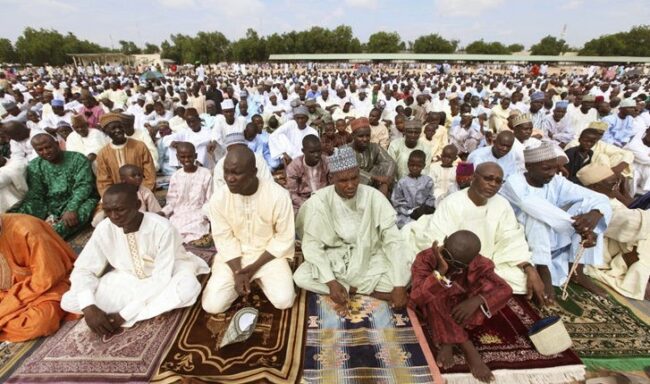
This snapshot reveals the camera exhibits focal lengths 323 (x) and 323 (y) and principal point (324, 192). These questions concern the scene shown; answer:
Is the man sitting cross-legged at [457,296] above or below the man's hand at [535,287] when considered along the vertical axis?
above

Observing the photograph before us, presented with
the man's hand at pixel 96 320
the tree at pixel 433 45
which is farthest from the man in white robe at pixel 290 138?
the tree at pixel 433 45

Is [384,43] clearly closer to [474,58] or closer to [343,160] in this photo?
[474,58]

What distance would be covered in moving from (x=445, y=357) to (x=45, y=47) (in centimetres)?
7307

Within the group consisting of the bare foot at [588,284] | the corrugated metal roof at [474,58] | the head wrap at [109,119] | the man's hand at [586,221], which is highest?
the corrugated metal roof at [474,58]

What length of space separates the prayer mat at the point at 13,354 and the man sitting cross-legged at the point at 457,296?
3144 mm

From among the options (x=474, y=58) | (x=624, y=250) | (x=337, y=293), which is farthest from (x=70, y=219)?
(x=474, y=58)

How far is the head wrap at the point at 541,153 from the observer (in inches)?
127

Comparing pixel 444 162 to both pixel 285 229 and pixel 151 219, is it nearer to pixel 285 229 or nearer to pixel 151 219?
pixel 285 229

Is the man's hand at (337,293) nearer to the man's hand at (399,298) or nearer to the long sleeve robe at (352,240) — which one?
the long sleeve robe at (352,240)

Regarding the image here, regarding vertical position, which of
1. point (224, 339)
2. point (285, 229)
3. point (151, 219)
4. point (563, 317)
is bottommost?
point (563, 317)

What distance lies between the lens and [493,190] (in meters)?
2.90

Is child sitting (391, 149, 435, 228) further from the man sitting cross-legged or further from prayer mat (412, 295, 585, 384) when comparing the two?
the man sitting cross-legged

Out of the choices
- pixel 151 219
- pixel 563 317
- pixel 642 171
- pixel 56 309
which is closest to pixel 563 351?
pixel 563 317

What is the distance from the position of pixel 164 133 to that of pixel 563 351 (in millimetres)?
8381
